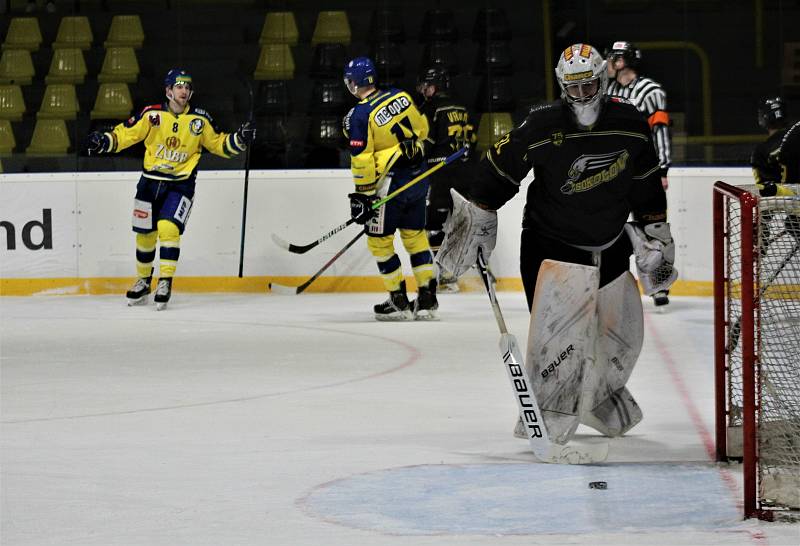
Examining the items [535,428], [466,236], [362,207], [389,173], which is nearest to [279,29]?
[389,173]

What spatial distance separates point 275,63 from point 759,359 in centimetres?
725

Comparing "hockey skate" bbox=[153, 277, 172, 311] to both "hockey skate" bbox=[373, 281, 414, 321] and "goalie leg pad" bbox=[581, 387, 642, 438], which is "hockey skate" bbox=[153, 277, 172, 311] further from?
"goalie leg pad" bbox=[581, 387, 642, 438]

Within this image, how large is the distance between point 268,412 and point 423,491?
5.00 ft

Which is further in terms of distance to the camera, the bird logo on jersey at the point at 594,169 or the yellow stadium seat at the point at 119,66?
the yellow stadium seat at the point at 119,66

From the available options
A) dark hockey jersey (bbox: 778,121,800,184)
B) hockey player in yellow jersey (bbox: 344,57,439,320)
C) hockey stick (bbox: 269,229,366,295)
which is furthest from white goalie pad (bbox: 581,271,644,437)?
hockey stick (bbox: 269,229,366,295)

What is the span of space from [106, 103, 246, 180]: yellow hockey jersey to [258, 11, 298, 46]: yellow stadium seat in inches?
50.0

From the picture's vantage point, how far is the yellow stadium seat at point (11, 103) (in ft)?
33.8

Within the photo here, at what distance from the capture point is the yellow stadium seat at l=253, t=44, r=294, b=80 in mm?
10336

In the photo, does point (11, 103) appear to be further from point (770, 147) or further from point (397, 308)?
point (770, 147)

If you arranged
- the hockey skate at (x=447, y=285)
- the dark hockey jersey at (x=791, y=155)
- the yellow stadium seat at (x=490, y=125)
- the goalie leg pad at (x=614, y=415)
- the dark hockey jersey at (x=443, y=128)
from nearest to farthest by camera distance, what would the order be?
the goalie leg pad at (x=614, y=415)
the dark hockey jersey at (x=791, y=155)
the dark hockey jersey at (x=443, y=128)
the hockey skate at (x=447, y=285)
the yellow stadium seat at (x=490, y=125)

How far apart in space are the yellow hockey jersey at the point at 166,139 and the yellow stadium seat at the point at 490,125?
1819 mm

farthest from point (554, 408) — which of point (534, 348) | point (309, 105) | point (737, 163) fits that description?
point (309, 105)

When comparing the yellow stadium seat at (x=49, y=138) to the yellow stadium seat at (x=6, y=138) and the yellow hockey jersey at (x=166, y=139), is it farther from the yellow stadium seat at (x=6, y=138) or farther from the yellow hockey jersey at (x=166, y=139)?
the yellow hockey jersey at (x=166, y=139)

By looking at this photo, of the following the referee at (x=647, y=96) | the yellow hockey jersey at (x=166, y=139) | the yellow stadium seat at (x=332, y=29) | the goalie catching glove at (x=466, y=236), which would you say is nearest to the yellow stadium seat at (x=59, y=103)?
the yellow hockey jersey at (x=166, y=139)
